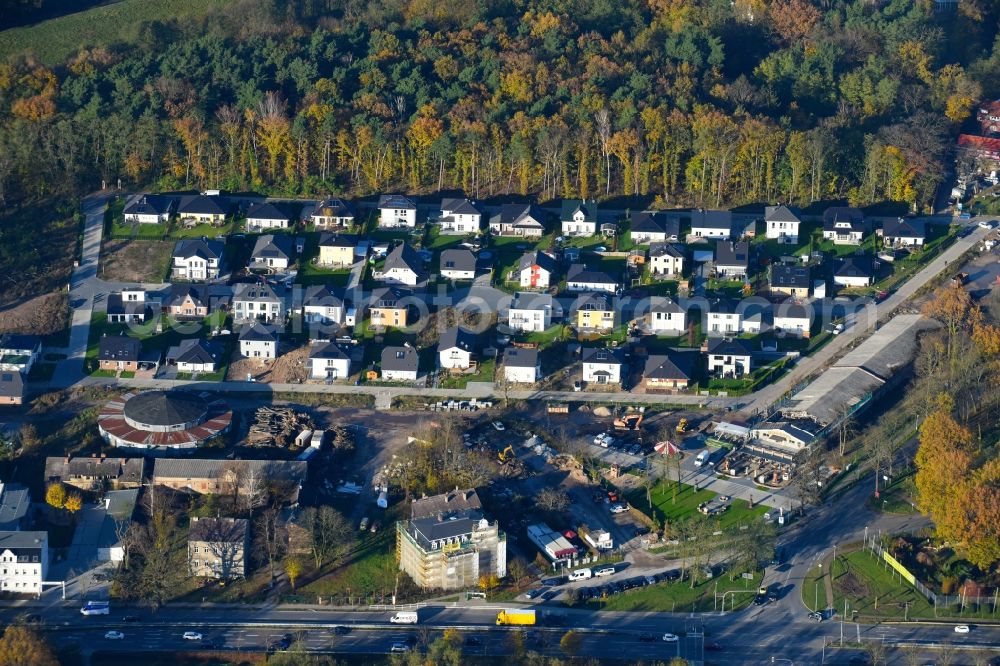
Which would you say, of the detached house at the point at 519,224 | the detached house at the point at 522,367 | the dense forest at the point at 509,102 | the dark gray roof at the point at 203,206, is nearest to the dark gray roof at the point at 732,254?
the dense forest at the point at 509,102

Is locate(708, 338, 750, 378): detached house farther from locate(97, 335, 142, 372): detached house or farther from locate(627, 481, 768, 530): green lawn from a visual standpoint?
locate(97, 335, 142, 372): detached house

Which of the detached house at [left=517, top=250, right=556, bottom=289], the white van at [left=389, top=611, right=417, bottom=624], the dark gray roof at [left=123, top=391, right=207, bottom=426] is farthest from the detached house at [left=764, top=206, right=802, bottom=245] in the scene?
the white van at [left=389, top=611, right=417, bottom=624]

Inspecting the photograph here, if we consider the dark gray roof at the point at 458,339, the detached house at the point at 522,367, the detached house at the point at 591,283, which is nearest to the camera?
the detached house at the point at 522,367

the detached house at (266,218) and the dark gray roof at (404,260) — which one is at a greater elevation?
the detached house at (266,218)

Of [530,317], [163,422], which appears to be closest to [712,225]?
[530,317]

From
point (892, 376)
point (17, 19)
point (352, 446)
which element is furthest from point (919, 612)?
point (17, 19)

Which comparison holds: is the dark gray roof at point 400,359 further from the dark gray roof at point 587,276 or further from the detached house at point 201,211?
the detached house at point 201,211

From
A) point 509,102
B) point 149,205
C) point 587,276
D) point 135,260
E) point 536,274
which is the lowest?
point 587,276

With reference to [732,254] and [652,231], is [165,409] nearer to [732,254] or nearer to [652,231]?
[652,231]
